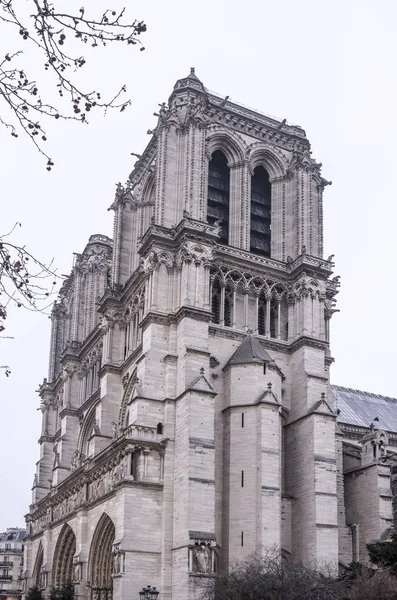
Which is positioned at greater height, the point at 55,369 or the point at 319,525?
the point at 55,369

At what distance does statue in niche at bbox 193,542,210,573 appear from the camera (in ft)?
117

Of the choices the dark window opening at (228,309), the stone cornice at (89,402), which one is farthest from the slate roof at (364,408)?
the stone cornice at (89,402)

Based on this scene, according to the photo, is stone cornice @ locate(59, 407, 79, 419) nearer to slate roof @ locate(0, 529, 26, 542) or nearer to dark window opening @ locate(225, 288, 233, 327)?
dark window opening @ locate(225, 288, 233, 327)

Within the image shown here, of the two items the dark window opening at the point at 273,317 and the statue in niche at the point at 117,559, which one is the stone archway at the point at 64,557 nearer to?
the statue in niche at the point at 117,559

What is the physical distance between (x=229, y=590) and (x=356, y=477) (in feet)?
51.2

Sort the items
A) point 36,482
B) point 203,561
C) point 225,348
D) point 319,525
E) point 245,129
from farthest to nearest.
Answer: point 36,482, point 245,129, point 225,348, point 319,525, point 203,561

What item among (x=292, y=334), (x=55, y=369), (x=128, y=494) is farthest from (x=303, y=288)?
(x=55, y=369)

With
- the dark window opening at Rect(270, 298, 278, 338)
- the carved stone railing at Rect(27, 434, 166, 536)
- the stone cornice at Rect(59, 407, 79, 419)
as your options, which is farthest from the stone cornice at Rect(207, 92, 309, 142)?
the stone cornice at Rect(59, 407, 79, 419)

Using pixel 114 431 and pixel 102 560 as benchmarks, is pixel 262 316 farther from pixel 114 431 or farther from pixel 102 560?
pixel 102 560

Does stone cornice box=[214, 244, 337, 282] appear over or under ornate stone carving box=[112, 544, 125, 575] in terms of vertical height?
over

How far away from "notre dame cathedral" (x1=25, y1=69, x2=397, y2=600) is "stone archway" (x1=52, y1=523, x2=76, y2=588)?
149 mm

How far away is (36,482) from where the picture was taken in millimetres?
61312

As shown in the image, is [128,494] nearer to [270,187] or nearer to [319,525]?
[319,525]

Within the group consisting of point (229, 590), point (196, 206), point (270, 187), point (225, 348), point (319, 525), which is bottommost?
point (229, 590)
